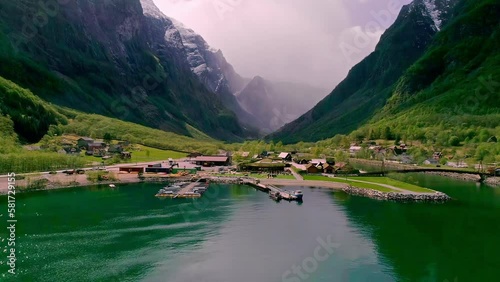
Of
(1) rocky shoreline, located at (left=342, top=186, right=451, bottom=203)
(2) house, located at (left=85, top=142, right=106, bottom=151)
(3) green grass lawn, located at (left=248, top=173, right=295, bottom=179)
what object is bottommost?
(1) rocky shoreline, located at (left=342, top=186, right=451, bottom=203)

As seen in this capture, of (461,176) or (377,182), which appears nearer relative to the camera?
(377,182)

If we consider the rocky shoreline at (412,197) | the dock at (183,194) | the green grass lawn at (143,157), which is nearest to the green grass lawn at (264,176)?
the dock at (183,194)

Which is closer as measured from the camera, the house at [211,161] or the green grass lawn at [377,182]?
the green grass lawn at [377,182]

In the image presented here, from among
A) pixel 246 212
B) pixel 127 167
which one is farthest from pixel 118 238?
pixel 127 167

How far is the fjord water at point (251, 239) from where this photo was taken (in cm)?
5112

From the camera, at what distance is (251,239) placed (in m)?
64.1

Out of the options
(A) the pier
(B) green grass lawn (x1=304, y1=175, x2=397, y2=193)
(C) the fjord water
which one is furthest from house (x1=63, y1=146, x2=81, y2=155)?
(B) green grass lawn (x1=304, y1=175, x2=397, y2=193)

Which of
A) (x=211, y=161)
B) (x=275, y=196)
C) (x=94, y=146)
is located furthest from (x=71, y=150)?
(x=275, y=196)

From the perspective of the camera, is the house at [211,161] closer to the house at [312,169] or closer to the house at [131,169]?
the house at [131,169]

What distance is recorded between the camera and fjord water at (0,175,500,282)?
168ft

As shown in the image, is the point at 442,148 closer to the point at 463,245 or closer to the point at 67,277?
the point at 463,245

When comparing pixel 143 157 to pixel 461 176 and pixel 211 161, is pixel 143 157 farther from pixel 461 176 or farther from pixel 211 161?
pixel 461 176

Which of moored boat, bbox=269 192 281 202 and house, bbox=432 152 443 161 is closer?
moored boat, bbox=269 192 281 202

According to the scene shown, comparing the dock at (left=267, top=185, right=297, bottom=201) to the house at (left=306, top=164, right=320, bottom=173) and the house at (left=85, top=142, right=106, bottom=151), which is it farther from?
the house at (left=85, top=142, right=106, bottom=151)
